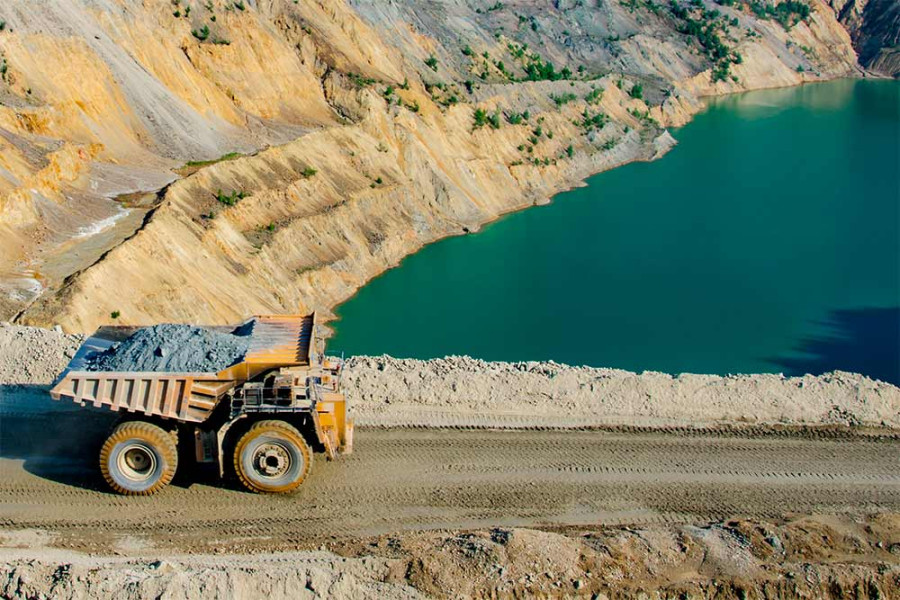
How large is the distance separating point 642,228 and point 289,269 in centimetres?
1740

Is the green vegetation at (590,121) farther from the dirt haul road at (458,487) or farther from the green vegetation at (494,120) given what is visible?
the dirt haul road at (458,487)

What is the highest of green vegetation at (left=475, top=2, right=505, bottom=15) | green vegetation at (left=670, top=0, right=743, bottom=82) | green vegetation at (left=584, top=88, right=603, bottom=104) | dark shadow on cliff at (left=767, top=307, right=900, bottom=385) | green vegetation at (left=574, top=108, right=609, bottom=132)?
green vegetation at (left=670, top=0, right=743, bottom=82)

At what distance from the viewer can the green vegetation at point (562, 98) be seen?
50766 millimetres

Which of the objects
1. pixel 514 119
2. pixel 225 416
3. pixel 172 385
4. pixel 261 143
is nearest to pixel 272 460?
pixel 225 416

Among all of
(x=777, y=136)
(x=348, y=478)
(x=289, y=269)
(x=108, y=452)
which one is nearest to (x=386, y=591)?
(x=348, y=478)

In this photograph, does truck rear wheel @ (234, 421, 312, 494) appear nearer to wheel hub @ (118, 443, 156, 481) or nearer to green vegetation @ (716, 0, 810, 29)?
wheel hub @ (118, 443, 156, 481)

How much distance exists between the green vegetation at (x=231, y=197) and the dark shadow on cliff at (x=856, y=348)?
58.0ft

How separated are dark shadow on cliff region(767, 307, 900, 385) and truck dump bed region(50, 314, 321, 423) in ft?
59.2

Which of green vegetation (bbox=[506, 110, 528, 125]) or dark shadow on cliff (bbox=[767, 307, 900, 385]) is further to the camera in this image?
green vegetation (bbox=[506, 110, 528, 125])

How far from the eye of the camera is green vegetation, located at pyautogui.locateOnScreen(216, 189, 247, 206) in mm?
29234

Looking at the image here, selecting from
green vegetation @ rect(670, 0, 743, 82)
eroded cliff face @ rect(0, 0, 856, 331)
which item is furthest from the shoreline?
green vegetation @ rect(670, 0, 743, 82)

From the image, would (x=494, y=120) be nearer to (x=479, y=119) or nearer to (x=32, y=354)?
(x=479, y=119)

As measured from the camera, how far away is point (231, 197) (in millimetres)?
29688

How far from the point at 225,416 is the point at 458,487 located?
3.53 meters
